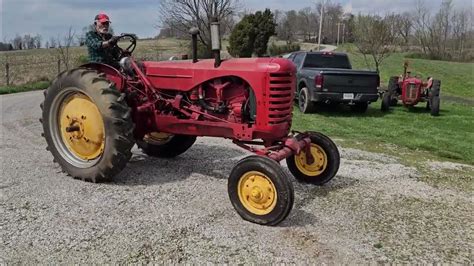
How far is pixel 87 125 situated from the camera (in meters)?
5.43

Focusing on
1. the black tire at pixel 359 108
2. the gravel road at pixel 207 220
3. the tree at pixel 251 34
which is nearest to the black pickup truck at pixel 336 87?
the black tire at pixel 359 108

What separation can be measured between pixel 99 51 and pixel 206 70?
5.60ft

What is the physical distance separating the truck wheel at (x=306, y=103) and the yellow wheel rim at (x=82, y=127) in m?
7.62

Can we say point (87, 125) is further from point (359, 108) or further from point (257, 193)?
point (359, 108)

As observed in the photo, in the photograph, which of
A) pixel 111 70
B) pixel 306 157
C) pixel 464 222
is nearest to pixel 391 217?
pixel 464 222

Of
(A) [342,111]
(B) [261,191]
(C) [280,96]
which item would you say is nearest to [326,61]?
(A) [342,111]

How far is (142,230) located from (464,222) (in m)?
3.03

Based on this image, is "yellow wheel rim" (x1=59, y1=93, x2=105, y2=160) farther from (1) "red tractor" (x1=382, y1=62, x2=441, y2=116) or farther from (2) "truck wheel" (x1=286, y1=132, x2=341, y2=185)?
(1) "red tractor" (x1=382, y1=62, x2=441, y2=116)

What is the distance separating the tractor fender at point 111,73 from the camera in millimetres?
5555

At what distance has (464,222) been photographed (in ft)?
14.6

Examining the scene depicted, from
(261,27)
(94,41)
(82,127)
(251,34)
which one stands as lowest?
(82,127)

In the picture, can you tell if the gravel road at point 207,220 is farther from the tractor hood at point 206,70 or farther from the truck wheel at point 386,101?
the truck wheel at point 386,101

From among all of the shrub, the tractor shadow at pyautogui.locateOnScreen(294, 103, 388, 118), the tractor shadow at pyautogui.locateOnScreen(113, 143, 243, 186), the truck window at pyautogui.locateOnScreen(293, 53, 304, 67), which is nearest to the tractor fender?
the tractor shadow at pyautogui.locateOnScreen(113, 143, 243, 186)

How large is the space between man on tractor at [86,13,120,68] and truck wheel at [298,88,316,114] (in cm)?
705
